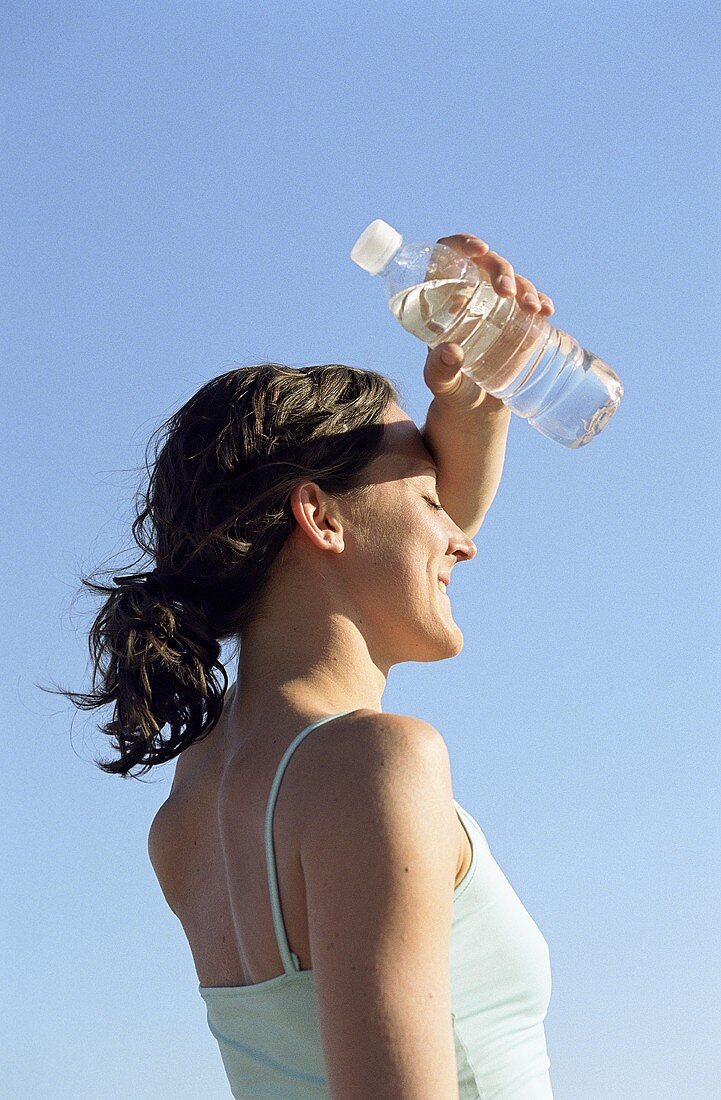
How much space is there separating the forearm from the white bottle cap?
0.47m

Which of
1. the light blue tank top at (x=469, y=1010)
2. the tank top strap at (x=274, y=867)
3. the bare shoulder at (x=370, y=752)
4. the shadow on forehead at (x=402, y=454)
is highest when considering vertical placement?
the shadow on forehead at (x=402, y=454)

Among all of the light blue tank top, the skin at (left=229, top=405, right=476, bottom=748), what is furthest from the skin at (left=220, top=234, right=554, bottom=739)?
the light blue tank top

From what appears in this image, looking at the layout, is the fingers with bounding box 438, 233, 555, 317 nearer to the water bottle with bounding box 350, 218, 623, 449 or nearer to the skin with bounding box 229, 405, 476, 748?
the water bottle with bounding box 350, 218, 623, 449

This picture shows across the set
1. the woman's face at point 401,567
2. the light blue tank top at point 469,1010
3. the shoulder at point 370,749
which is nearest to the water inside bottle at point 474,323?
the woman's face at point 401,567

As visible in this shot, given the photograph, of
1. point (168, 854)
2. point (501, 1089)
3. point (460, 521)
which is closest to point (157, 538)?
Result: point (168, 854)

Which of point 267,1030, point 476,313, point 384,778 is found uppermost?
point 476,313

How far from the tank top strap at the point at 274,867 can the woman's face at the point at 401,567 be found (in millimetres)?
587

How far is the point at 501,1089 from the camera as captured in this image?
2.49 metres

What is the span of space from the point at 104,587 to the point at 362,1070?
168cm

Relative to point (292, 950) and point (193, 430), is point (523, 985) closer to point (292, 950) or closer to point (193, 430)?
point (292, 950)

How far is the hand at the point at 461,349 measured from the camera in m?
3.24

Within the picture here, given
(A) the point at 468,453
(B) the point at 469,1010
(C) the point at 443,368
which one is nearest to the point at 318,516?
(C) the point at 443,368

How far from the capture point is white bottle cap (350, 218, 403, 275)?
333 centimetres

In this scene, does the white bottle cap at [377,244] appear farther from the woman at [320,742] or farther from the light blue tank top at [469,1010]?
the light blue tank top at [469,1010]
